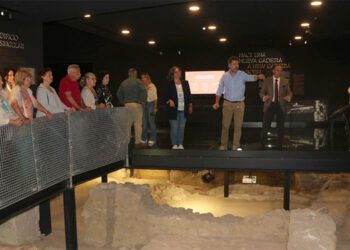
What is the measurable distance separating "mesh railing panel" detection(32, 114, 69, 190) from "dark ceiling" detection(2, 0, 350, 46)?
5202 millimetres

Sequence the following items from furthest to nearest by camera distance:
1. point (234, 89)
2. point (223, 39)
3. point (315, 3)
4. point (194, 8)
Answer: point (223, 39) → point (194, 8) → point (315, 3) → point (234, 89)

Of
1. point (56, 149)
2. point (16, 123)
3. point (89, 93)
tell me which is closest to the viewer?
point (16, 123)

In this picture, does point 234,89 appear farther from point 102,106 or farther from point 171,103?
point 102,106

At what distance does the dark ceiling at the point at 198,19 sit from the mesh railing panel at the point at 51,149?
17.1 feet

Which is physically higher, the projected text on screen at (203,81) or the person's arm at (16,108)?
the projected text on screen at (203,81)

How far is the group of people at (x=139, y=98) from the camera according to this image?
6.91m

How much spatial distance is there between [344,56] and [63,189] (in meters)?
15.1

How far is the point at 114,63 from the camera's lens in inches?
748

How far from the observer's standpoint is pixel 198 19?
13.9m

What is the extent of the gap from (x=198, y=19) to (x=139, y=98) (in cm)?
523

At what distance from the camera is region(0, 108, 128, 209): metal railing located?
5.37 metres

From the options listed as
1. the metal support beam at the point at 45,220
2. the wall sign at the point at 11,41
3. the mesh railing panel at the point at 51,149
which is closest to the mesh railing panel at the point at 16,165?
the mesh railing panel at the point at 51,149

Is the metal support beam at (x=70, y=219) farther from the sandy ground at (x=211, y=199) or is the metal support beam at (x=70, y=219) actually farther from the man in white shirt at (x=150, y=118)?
the man in white shirt at (x=150, y=118)

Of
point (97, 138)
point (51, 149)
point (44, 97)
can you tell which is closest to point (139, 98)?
point (97, 138)
